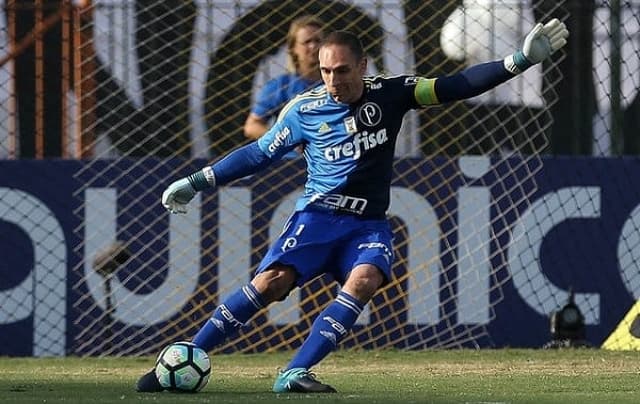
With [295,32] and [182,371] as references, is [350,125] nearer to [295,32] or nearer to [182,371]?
[182,371]

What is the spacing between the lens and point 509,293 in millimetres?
11133

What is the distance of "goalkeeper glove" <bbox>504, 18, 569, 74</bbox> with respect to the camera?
7469mm

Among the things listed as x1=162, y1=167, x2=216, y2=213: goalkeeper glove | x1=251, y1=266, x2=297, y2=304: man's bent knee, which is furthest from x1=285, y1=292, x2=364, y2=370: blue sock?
x1=162, y1=167, x2=216, y2=213: goalkeeper glove

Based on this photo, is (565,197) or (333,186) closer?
(333,186)

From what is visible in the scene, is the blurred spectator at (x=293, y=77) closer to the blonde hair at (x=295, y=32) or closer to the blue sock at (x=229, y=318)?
the blonde hair at (x=295, y=32)

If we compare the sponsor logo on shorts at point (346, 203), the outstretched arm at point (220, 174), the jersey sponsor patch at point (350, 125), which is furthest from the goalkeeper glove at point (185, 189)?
the jersey sponsor patch at point (350, 125)

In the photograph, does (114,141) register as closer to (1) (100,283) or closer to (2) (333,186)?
(1) (100,283)

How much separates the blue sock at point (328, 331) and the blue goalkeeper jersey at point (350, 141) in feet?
1.78

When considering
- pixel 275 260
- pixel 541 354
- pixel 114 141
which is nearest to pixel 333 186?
pixel 275 260

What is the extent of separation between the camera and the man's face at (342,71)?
7.51 metres

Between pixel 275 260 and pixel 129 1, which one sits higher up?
pixel 129 1

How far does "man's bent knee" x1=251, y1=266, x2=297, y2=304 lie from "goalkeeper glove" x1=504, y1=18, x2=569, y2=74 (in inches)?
58.5

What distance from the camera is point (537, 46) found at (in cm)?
747

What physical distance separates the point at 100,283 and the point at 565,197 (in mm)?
3417
